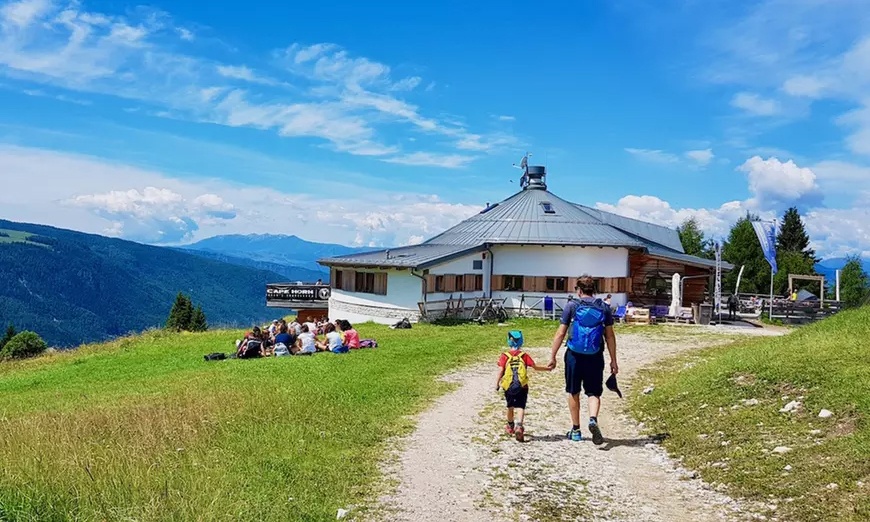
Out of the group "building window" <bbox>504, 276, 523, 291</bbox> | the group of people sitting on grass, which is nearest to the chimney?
"building window" <bbox>504, 276, 523, 291</bbox>

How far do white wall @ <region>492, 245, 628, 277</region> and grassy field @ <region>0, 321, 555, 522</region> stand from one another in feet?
58.5

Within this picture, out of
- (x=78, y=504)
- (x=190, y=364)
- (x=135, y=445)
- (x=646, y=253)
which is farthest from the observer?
(x=646, y=253)

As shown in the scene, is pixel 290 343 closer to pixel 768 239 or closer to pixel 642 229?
pixel 768 239

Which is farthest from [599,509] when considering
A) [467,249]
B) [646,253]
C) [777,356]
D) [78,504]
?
[646,253]

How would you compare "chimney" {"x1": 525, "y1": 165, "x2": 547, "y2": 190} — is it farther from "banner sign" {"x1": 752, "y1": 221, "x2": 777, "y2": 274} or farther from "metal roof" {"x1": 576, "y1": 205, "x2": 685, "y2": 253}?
"banner sign" {"x1": 752, "y1": 221, "x2": 777, "y2": 274}

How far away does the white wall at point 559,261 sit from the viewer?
114 ft

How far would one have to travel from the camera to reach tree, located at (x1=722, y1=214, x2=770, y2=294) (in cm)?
6662

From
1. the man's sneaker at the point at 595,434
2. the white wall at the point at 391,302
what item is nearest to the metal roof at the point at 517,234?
the white wall at the point at 391,302

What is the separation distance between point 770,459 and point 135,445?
767cm

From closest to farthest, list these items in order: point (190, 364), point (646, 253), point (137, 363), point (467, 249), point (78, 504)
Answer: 1. point (78, 504)
2. point (190, 364)
3. point (137, 363)
4. point (467, 249)
5. point (646, 253)

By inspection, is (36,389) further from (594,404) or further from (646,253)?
(646,253)

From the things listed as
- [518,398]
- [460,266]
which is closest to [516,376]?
[518,398]

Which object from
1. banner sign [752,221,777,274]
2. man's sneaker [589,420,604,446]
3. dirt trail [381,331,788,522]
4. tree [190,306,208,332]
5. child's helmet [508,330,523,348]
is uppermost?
banner sign [752,221,777,274]

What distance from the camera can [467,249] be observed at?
109ft
